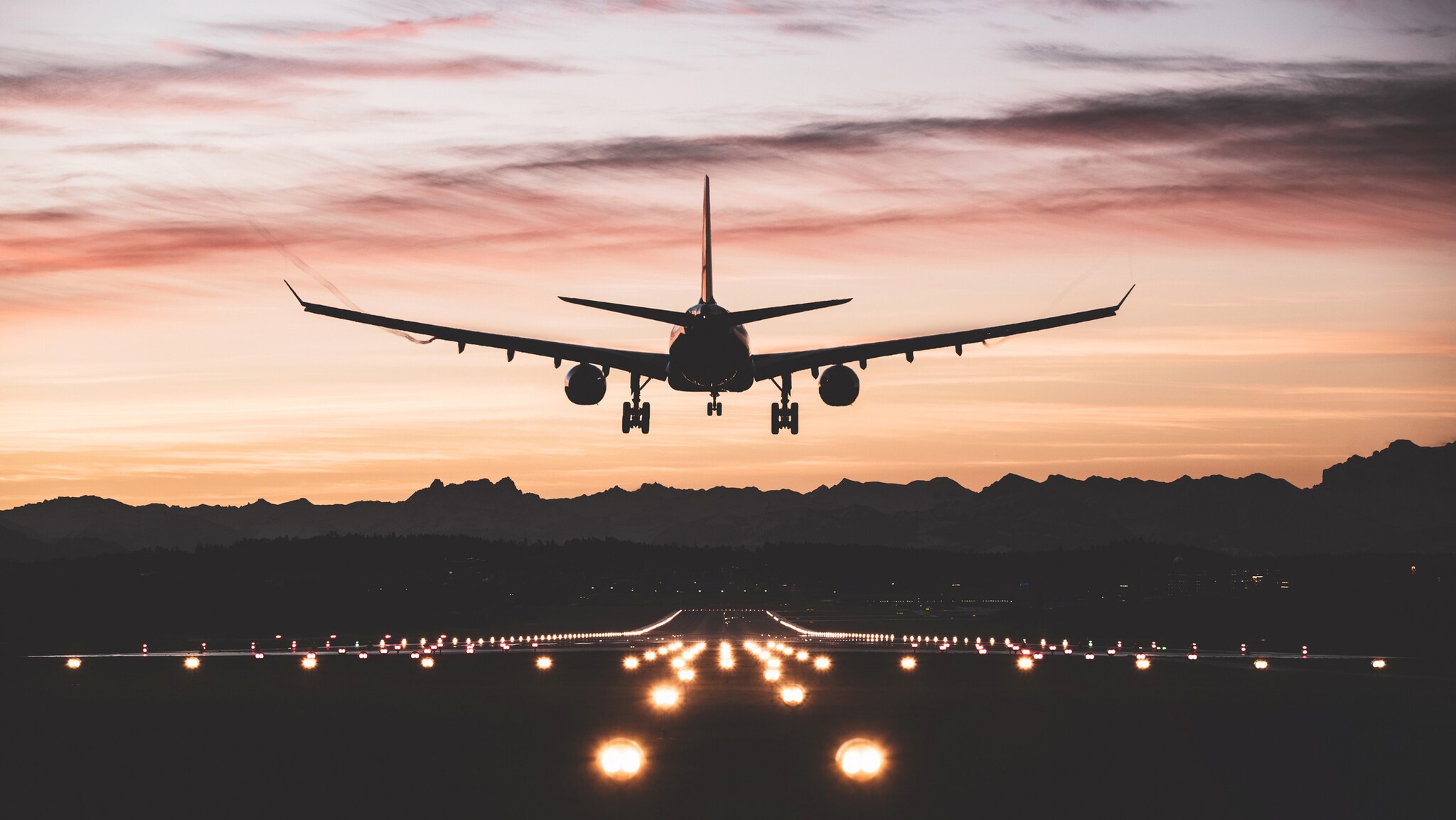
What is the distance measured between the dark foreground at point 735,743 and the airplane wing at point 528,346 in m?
13.4

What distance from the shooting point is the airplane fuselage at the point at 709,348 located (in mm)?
57688

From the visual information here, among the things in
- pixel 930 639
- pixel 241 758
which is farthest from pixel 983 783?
pixel 930 639

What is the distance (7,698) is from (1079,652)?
5893 cm

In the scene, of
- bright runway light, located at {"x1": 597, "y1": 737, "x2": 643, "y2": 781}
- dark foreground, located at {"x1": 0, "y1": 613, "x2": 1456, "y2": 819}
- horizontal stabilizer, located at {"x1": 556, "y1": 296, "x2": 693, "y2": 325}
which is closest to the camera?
bright runway light, located at {"x1": 597, "y1": 737, "x2": 643, "y2": 781}

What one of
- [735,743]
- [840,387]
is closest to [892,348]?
[840,387]

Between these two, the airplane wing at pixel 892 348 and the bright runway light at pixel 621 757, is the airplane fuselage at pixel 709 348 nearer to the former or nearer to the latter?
the airplane wing at pixel 892 348

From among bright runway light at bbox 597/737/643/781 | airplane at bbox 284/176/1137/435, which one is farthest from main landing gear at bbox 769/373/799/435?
bright runway light at bbox 597/737/643/781

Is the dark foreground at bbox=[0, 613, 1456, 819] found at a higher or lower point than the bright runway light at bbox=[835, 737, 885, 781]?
lower

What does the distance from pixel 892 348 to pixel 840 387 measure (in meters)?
2.88

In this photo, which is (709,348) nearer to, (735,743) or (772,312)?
(772,312)

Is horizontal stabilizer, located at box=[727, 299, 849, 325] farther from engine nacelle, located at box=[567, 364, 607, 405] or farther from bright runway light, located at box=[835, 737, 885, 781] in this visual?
bright runway light, located at box=[835, 737, 885, 781]

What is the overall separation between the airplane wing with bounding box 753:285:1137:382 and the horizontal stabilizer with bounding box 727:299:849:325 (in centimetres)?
929

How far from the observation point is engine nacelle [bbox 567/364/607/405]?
65.6m

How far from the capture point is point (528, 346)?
214 ft
